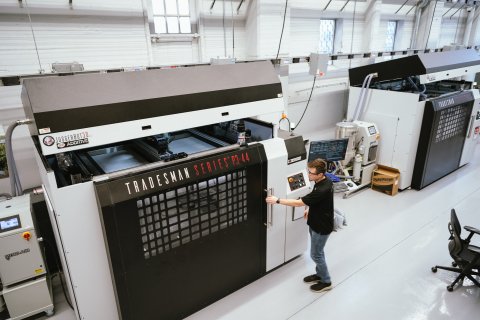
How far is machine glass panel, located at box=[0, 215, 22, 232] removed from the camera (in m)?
2.29

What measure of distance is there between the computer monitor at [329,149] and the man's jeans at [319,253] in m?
1.71

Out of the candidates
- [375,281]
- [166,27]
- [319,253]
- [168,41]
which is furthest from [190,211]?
[166,27]

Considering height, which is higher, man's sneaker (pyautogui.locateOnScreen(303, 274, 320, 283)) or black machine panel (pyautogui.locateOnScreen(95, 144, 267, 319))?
black machine panel (pyautogui.locateOnScreen(95, 144, 267, 319))

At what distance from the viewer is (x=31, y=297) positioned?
2498 mm

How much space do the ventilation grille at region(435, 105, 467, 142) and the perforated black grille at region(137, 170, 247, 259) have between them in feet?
11.2

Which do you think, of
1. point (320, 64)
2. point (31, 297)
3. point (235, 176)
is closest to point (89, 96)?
point (235, 176)

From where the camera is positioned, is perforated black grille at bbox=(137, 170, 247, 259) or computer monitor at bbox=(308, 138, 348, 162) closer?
perforated black grille at bbox=(137, 170, 247, 259)

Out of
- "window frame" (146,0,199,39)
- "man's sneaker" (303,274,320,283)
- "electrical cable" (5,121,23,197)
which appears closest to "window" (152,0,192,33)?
"window frame" (146,0,199,39)

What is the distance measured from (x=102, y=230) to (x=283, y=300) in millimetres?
1657

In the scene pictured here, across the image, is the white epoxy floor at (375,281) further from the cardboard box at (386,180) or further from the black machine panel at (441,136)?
the black machine panel at (441,136)

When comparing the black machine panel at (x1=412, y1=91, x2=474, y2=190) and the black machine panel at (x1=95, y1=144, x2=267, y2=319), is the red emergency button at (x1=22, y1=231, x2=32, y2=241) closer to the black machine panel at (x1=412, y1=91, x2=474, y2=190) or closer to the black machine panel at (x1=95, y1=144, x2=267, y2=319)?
the black machine panel at (x1=95, y1=144, x2=267, y2=319)

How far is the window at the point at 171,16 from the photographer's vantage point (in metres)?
4.50

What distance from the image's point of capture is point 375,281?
290cm

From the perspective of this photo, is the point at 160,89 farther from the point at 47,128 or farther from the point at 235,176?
the point at 235,176
